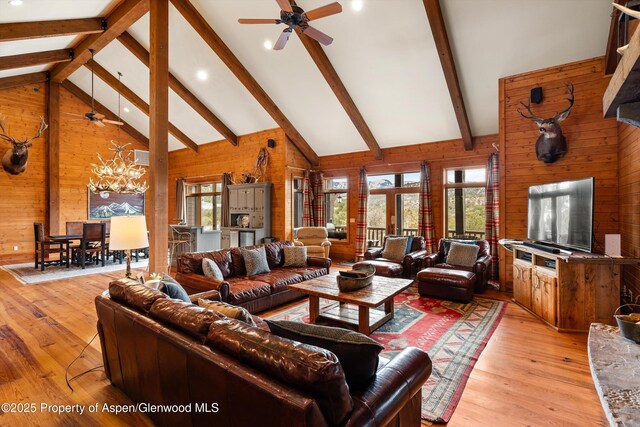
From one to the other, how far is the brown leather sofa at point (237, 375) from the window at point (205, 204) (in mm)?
8305

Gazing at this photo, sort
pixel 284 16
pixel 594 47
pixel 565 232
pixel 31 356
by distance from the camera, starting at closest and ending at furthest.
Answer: pixel 31 356
pixel 284 16
pixel 565 232
pixel 594 47

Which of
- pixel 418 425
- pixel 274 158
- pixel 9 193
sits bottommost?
pixel 418 425

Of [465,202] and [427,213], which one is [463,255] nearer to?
[427,213]

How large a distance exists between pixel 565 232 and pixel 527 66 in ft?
8.70

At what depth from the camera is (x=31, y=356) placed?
9.46 ft

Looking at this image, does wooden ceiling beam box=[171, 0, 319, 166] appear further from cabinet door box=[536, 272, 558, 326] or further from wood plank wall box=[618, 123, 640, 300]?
wood plank wall box=[618, 123, 640, 300]

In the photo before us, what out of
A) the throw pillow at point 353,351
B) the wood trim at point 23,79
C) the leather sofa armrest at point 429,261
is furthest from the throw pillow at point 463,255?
the wood trim at point 23,79

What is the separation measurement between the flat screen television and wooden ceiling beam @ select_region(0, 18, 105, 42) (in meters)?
8.12

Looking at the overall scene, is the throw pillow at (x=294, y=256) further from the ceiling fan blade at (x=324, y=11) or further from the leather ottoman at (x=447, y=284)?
the ceiling fan blade at (x=324, y=11)

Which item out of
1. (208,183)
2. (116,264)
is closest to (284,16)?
(116,264)

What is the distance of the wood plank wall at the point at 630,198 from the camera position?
3.37 metres

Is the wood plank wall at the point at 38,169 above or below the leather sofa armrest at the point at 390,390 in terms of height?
above

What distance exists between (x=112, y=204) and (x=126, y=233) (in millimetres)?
8748

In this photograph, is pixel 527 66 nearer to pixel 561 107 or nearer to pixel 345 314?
pixel 561 107
